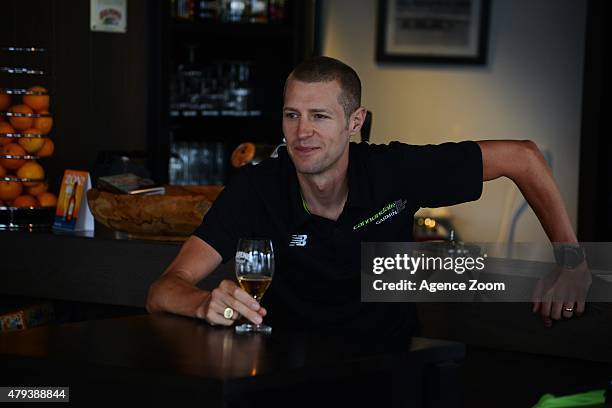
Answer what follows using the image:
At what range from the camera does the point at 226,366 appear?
5.25ft

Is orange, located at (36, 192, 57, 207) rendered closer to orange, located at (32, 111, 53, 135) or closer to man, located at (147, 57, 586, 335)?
orange, located at (32, 111, 53, 135)

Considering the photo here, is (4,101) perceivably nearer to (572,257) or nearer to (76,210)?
(76,210)

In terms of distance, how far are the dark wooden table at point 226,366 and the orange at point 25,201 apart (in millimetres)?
1367

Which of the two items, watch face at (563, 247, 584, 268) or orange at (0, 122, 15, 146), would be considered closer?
watch face at (563, 247, 584, 268)

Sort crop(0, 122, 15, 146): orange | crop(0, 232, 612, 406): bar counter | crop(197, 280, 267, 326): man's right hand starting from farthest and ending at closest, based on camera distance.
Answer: crop(0, 122, 15, 146): orange
crop(197, 280, 267, 326): man's right hand
crop(0, 232, 612, 406): bar counter

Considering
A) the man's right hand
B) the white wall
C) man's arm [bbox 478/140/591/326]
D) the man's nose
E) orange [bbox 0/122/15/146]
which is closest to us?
the man's right hand

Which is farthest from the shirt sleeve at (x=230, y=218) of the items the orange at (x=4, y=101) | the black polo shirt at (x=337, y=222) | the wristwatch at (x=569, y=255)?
the orange at (x=4, y=101)

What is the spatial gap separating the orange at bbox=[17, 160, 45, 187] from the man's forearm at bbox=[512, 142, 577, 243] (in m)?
1.53

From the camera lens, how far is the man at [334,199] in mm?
2311

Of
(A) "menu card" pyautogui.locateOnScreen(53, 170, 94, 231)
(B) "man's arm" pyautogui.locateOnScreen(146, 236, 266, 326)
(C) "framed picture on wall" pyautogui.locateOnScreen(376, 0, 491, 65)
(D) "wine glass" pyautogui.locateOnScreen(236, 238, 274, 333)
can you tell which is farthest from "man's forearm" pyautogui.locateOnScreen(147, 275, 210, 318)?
(C) "framed picture on wall" pyautogui.locateOnScreen(376, 0, 491, 65)

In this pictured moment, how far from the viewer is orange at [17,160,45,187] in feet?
10.6

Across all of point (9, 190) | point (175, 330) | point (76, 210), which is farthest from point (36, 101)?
point (175, 330)

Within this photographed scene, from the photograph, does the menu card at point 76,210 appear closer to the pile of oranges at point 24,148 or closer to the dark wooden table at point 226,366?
the pile of oranges at point 24,148

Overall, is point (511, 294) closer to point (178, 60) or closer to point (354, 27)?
point (178, 60)
